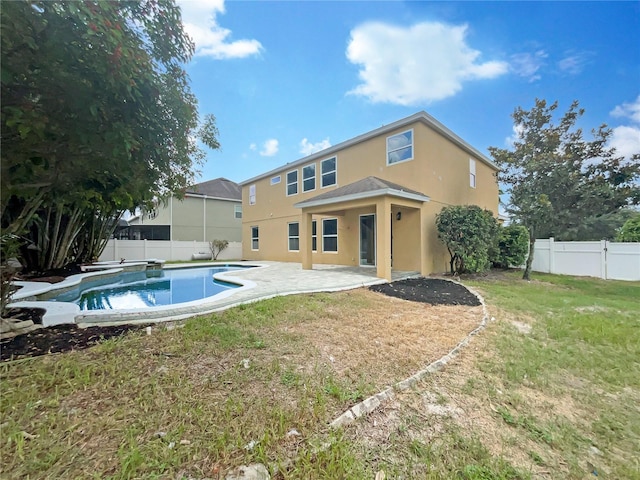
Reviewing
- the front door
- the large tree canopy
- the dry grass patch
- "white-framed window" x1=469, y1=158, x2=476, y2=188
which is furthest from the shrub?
the dry grass patch

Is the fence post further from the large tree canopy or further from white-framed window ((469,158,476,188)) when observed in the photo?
the large tree canopy

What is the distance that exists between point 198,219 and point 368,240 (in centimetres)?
1860

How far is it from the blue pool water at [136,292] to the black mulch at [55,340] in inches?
86.1

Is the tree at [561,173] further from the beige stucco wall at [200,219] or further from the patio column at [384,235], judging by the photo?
the beige stucco wall at [200,219]

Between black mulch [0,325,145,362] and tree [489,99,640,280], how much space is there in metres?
13.7

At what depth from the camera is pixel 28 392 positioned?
2.72m

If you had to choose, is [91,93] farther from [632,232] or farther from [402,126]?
[632,232]

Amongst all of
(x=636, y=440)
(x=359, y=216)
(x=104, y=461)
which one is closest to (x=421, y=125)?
(x=359, y=216)

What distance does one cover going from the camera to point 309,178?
15.8 meters

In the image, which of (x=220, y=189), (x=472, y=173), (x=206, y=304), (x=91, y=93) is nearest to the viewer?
(x=91, y=93)

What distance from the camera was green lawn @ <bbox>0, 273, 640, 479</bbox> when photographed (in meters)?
2.04

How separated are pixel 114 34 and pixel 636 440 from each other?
6.11 metres

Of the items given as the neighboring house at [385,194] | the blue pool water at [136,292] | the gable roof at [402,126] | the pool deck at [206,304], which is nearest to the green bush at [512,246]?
the neighboring house at [385,194]

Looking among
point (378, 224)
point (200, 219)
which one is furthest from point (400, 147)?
point (200, 219)
